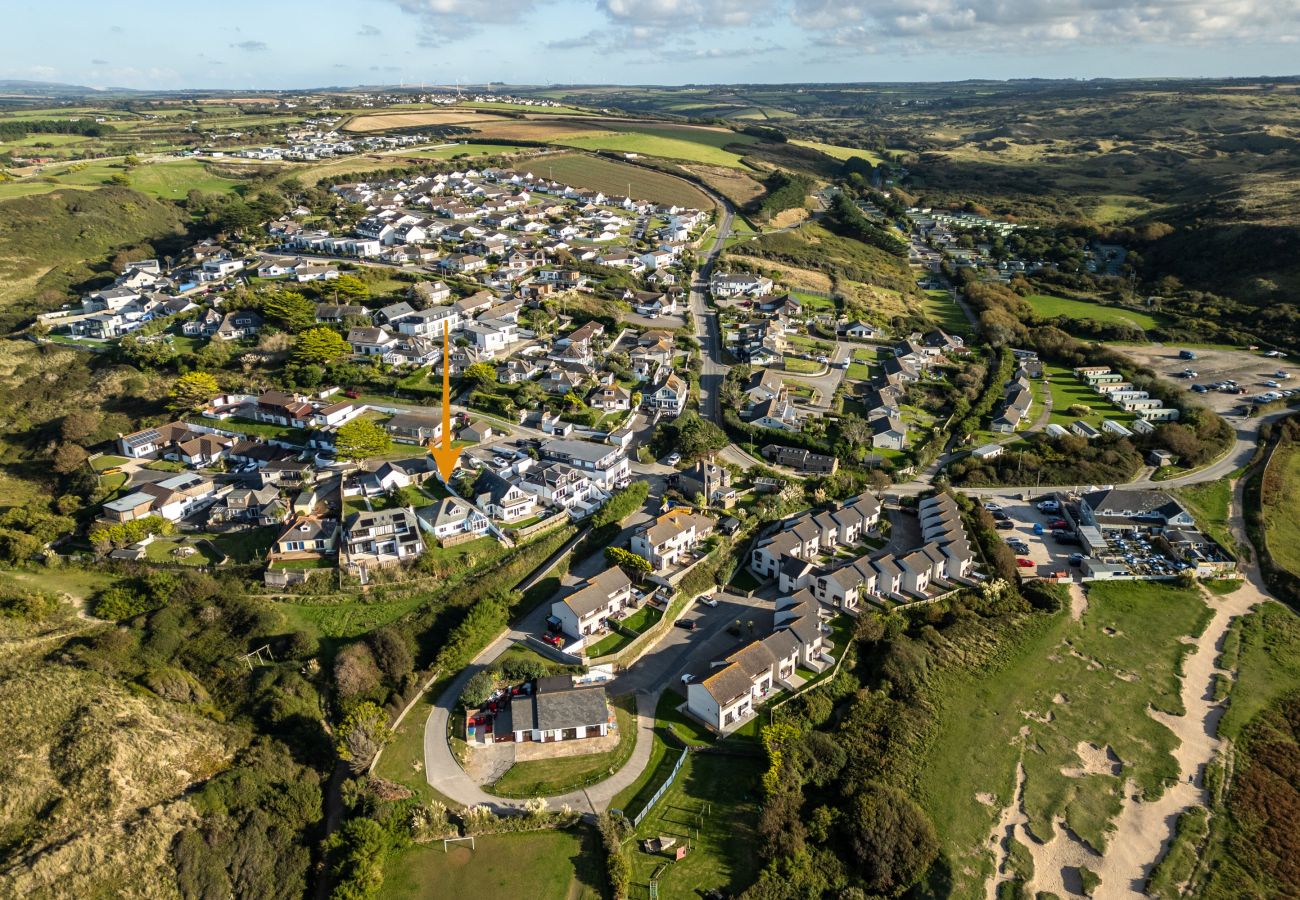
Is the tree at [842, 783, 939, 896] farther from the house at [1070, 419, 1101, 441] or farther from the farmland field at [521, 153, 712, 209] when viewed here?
the farmland field at [521, 153, 712, 209]

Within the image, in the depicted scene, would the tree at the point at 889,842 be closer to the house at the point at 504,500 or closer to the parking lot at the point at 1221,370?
the house at the point at 504,500

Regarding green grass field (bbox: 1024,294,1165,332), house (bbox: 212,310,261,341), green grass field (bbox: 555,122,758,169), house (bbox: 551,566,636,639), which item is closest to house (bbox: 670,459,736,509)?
house (bbox: 551,566,636,639)

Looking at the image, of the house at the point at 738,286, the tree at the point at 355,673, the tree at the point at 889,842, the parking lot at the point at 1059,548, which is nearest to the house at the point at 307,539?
the tree at the point at 355,673

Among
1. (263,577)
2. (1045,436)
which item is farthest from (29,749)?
(1045,436)

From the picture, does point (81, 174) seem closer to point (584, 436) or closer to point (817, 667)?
point (584, 436)

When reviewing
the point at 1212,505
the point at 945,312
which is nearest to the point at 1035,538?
the point at 1212,505

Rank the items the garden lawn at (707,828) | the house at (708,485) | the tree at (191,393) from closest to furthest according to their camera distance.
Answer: the garden lawn at (707,828), the house at (708,485), the tree at (191,393)

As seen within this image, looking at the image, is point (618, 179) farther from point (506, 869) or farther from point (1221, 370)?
point (506, 869)
